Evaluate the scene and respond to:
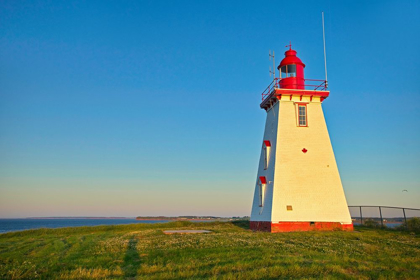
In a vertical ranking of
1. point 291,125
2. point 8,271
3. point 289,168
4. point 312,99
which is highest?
point 312,99

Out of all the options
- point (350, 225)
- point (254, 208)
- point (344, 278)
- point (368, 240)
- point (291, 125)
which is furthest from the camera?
point (254, 208)

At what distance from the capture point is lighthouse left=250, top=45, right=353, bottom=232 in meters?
25.7

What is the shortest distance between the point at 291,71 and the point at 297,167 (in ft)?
27.6

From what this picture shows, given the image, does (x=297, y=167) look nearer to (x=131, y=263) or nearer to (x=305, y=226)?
(x=305, y=226)

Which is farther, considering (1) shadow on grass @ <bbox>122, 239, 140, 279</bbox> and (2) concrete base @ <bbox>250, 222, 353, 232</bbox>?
(2) concrete base @ <bbox>250, 222, 353, 232</bbox>

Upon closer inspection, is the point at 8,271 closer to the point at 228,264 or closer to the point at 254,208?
the point at 228,264

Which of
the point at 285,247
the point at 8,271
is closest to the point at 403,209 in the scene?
the point at 285,247

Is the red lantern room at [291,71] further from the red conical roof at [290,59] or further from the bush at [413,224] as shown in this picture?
the bush at [413,224]

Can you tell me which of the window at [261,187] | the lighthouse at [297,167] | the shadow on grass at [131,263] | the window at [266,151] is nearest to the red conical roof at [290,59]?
the lighthouse at [297,167]

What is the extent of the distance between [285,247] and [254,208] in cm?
1452

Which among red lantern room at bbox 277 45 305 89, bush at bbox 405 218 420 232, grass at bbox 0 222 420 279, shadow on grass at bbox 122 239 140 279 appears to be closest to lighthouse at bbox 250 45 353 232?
red lantern room at bbox 277 45 305 89

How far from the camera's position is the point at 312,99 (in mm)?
28312

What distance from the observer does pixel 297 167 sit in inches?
1052

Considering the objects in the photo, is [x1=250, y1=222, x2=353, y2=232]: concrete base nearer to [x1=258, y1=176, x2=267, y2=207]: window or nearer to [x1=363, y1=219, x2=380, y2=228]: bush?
[x1=258, y1=176, x2=267, y2=207]: window
